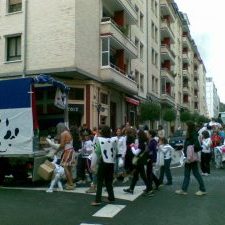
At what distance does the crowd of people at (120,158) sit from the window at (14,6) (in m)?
15.9

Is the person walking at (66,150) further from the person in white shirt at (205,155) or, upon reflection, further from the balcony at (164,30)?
the balcony at (164,30)

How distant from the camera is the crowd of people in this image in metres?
10.2

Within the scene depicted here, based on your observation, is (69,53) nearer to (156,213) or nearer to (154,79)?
(156,213)

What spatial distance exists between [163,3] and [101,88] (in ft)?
89.0

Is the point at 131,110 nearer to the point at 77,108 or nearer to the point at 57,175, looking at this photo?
the point at 77,108

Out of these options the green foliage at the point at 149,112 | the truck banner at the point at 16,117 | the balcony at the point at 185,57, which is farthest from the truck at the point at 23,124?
the balcony at the point at 185,57

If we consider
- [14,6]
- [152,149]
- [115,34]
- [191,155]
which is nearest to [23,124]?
[152,149]

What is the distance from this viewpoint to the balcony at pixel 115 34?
1147 inches

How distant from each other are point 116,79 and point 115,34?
9.91ft

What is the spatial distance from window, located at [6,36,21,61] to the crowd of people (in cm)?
1437

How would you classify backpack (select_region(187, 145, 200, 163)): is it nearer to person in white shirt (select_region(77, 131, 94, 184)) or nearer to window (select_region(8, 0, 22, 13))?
person in white shirt (select_region(77, 131, 94, 184))

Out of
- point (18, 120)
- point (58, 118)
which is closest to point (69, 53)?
point (58, 118)

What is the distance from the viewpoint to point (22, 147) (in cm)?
1255

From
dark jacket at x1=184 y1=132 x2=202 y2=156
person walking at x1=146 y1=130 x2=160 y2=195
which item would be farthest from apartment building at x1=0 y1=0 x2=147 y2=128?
dark jacket at x1=184 y1=132 x2=202 y2=156
